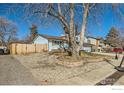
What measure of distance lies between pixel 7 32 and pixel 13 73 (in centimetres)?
87

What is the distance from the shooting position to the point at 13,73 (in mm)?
4293

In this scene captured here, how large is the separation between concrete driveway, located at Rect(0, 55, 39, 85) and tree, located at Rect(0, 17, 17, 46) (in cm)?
34

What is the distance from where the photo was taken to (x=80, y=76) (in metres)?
4.37

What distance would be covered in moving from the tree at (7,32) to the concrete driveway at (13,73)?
344 millimetres

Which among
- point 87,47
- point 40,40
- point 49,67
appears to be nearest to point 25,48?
point 40,40

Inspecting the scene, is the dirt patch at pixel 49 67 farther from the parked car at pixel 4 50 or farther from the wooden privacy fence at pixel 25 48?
the parked car at pixel 4 50

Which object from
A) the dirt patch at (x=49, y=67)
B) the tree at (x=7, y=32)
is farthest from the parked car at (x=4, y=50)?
the dirt patch at (x=49, y=67)

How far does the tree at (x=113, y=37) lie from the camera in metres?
4.41

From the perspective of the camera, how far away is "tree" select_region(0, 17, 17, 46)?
171 inches

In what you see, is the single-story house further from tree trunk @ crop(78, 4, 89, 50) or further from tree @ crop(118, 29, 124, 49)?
tree @ crop(118, 29, 124, 49)

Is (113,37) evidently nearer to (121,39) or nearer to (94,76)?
(121,39)

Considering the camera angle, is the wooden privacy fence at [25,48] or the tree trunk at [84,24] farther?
the tree trunk at [84,24]

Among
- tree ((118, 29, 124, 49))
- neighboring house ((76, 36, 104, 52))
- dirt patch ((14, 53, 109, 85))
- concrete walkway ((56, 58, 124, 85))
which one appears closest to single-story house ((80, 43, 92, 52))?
neighboring house ((76, 36, 104, 52))
